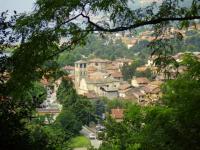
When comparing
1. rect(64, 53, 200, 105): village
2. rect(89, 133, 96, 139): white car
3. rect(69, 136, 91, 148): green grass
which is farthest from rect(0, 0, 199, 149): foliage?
rect(64, 53, 200, 105): village

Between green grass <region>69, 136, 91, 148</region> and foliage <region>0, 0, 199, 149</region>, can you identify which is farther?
green grass <region>69, 136, 91, 148</region>

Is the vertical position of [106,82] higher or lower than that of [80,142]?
higher

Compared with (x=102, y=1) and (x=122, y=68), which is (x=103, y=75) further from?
(x=102, y=1)

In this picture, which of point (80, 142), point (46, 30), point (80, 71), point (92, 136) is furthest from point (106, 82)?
point (46, 30)

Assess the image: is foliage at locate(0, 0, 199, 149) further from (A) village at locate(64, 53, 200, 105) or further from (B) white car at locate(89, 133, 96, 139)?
(A) village at locate(64, 53, 200, 105)

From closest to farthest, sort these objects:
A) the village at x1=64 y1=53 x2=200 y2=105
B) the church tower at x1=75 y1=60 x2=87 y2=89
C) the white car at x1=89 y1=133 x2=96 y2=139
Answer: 1. the white car at x1=89 y1=133 x2=96 y2=139
2. the village at x1=64 y1=53 x2=200 y2=105
3. the church tower at x1=75 y1=60 x2=87 y2=89

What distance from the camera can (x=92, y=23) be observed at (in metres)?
3.80

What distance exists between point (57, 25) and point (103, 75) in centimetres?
3480

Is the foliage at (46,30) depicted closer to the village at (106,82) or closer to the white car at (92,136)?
the white car at (92,136)

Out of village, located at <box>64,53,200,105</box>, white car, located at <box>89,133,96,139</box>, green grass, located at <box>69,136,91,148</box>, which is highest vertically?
village, located at <box>64,53,200,105</box>

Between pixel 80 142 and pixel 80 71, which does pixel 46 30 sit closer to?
pixel 80 142

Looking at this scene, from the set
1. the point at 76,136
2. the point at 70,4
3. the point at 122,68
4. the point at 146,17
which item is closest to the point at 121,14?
the point at 146,17

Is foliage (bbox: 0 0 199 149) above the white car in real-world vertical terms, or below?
above

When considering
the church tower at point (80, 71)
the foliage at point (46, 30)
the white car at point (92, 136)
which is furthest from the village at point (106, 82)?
the foliage at point (46, 30)
